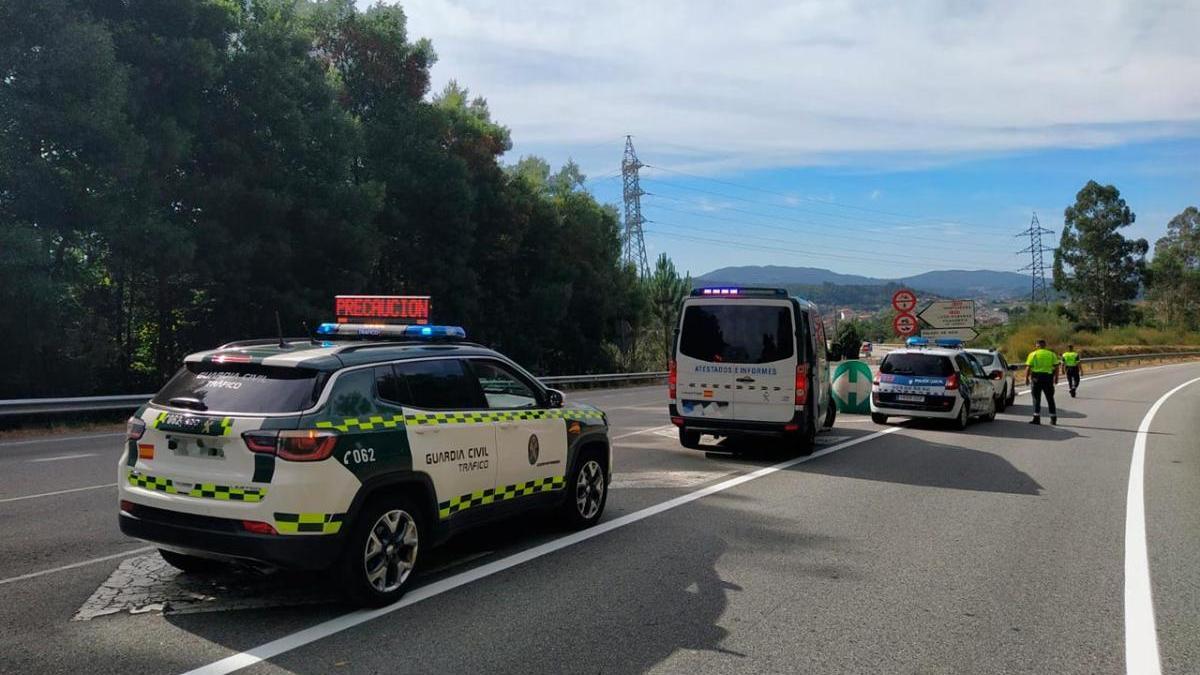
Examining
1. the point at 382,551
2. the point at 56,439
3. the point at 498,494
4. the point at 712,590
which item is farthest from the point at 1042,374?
the point at 56,439

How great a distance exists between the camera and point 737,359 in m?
12.6

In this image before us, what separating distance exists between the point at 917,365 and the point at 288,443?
49.5 feet

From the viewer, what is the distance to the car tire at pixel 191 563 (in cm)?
588

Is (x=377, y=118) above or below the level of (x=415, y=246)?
above

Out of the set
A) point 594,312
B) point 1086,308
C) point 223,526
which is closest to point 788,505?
point 223,526

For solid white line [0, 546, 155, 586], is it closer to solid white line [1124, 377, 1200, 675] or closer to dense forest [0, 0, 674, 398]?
solid white line [1124, 377, 1200, 675]

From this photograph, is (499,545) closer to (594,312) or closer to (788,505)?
(788,505)

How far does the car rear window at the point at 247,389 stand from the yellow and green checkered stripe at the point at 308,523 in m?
0.61

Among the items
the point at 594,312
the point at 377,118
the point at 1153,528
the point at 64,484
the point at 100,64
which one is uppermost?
the point at 377,118

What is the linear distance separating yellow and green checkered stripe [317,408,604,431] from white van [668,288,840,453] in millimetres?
5261

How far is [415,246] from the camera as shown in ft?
113

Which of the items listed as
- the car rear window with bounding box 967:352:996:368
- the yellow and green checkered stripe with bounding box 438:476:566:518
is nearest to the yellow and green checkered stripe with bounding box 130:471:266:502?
the yellow and green checkered stripe with bounding box 438:476:566:518

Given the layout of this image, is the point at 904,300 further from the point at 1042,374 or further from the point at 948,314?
the point at 1042,374

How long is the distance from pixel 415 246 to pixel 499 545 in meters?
28.4
